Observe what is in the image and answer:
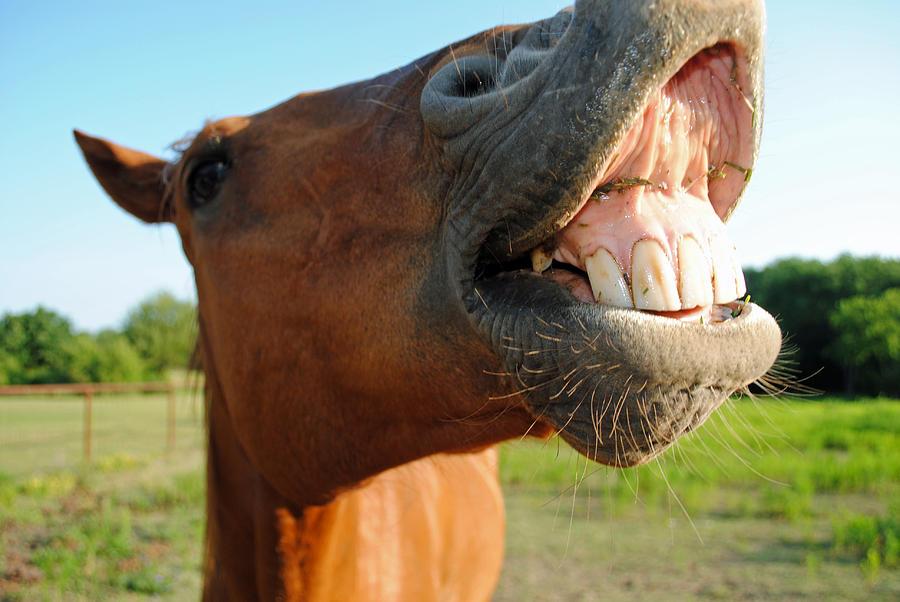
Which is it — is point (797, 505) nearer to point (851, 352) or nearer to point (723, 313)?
point (851, 352)

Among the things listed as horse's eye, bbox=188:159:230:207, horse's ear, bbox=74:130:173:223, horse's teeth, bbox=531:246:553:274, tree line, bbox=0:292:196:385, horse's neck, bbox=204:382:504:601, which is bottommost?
horse's neck, bbox=204:382:504:601

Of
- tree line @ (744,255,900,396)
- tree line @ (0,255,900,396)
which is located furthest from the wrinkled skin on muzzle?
tree line @ (744,255,900,396)

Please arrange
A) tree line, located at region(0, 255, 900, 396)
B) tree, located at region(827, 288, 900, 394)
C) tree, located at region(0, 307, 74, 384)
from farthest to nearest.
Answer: tree, located at region(827, 288, 900, 394) → tree line, located at region(0, 255, 900, 396) → tree, located at region(0, 307, 74, 384)

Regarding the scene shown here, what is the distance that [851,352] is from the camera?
10.5 meters

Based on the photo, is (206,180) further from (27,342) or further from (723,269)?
(27,342)

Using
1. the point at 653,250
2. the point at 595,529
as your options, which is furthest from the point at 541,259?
the point at 595,529

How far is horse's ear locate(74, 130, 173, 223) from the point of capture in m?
2.23

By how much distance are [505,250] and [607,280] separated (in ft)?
0.66

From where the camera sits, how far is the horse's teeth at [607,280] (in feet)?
3.04

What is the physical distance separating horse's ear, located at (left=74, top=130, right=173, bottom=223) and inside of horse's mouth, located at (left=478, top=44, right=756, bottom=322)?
1.75m

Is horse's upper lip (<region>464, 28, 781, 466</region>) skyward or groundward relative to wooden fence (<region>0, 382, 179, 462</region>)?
skyward

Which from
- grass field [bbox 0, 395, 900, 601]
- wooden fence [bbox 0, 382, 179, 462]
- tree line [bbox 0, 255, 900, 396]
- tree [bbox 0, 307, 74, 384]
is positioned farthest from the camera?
wooden fence [bbox 0, 382, 179, 462]

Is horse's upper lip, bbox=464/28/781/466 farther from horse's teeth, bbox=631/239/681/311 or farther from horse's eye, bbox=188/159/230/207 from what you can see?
horse's eye, bbox=188/159/230/207

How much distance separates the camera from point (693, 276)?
0.92 metres
